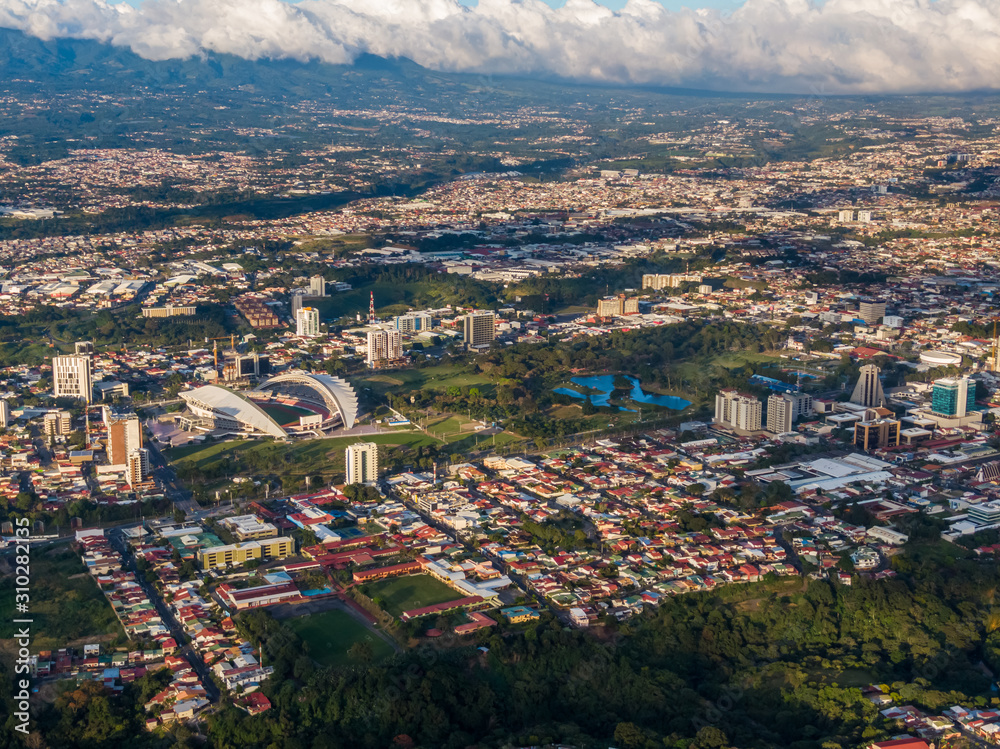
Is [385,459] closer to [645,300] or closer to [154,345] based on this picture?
[154,345]

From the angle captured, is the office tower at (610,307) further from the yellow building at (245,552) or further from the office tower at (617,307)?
the yellow building at (245,552)

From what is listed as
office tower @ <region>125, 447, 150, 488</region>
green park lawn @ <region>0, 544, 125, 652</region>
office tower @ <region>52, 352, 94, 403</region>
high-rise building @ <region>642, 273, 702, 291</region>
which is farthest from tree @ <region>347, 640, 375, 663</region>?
high-rise building @ <region>642, 273, 702, 291</region>

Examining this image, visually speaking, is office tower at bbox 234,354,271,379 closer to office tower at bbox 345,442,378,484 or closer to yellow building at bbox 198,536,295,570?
office tower at bbox 345,442,378,484

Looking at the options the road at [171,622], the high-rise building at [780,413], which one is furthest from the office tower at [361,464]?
the high-rise building at [780,413]

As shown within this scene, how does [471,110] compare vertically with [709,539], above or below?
above

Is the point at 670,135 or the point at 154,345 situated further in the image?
the point at 670,135

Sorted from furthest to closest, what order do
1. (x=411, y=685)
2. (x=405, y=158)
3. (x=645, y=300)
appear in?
(x=405, y=158) < (x=645, y=300) < (x=411, y=685)

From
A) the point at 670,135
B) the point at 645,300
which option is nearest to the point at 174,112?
the point at 670,135

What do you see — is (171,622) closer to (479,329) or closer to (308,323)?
(479,329)
